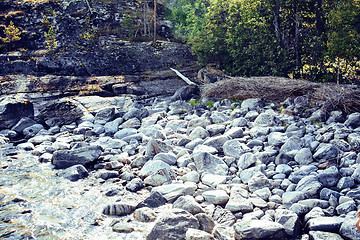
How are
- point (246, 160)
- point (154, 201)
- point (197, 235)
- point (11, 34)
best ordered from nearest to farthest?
point (197, 235), point (154, 201), point (246, 160), point (11, 34)

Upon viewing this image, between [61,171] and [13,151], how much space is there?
267 centimetres

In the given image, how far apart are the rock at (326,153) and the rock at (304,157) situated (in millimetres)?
142

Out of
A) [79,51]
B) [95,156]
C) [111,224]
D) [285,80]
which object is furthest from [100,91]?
[111,224]

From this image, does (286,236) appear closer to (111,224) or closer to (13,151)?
(111,224)

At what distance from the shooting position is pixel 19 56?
1547cm

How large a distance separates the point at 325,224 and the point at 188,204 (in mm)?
1990

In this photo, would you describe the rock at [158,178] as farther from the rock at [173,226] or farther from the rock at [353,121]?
the rock at [353,121]

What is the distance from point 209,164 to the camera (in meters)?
5.88

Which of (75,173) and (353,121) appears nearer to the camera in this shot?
(75,173)

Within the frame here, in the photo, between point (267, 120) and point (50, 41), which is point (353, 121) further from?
point (50, 41)

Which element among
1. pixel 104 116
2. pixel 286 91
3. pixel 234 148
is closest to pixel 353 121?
pixel 234 148

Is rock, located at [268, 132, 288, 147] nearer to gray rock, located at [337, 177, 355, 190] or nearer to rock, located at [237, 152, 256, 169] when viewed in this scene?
rock, located at [237, 152, 256, 169]

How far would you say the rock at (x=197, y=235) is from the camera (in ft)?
12.1

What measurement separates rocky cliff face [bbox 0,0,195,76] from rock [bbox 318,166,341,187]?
1389 centimetres
